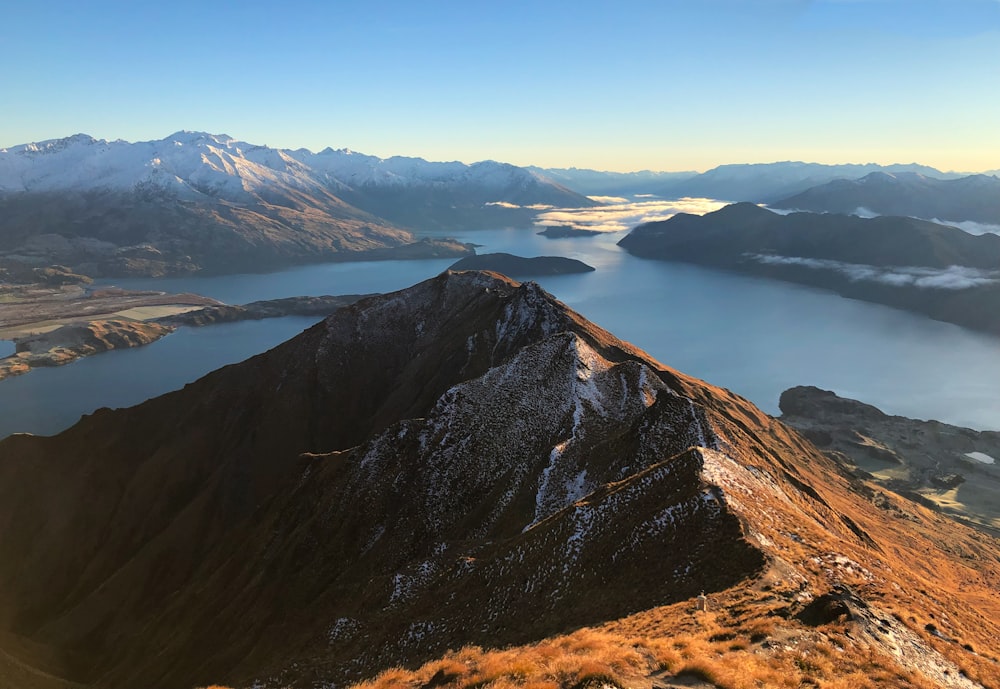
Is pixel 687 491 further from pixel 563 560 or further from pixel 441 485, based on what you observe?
pixel 441 485

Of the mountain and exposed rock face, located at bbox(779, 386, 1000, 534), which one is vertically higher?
the mountain

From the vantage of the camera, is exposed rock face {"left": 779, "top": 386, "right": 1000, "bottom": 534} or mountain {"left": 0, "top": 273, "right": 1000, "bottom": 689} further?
exposed rock face {"left": 779, "top": 386, "right": 1000, "bottom": 534}

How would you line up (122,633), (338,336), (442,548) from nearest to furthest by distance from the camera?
(442,548) < (122,633) < (338,336)

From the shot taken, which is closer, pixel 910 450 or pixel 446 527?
pixel 446 527

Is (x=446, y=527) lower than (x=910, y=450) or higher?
higher

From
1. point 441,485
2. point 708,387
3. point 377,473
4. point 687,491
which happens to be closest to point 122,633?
point 377,473
